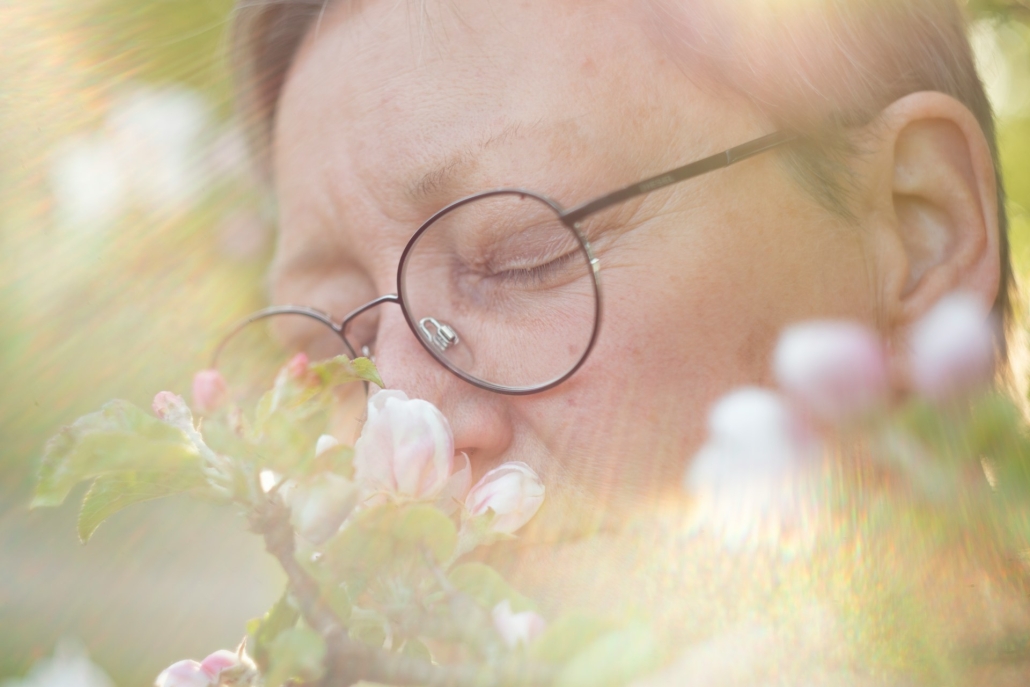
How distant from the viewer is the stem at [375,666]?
1.93ft

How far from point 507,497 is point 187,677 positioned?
42cm

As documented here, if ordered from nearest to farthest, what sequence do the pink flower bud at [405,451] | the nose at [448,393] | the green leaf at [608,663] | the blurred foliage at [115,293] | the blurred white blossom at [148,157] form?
the green leaf at [608,663]
the pink flower bud at [405,451]
the nose at [448,393]
the blurred foliage at [115,293]
the blurred white blossom at [148,157]

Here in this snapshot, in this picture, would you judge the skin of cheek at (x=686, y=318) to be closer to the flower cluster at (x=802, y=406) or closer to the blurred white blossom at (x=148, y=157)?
the flower cluster at (x=802, y=406)

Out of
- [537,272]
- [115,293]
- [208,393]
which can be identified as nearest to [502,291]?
[537,272]

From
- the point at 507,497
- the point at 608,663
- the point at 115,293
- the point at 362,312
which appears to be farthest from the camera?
the point at 115,293

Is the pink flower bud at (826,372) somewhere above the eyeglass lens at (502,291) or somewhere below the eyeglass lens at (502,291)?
below

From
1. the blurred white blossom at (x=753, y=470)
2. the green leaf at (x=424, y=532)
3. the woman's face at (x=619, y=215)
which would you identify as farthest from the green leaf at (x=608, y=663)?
the blurred white blossom at (x=753, y=470)

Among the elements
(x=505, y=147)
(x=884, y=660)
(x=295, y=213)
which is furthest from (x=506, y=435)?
(x=295, y=213)

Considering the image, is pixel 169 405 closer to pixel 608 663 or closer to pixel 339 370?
pixel 339 370

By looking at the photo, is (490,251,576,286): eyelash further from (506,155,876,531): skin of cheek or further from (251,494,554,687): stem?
(251,494,554,687): stem

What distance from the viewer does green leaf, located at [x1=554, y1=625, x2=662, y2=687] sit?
0.59 meters

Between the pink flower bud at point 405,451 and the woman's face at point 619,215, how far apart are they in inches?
17.5

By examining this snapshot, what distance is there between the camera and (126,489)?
695 mm

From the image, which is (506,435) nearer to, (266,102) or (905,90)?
(905,90)
